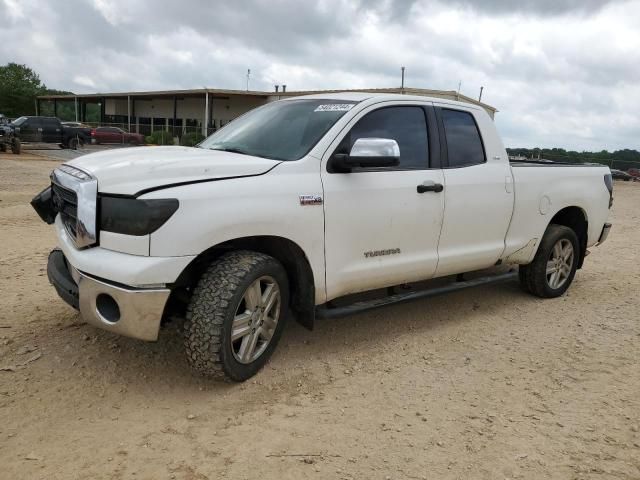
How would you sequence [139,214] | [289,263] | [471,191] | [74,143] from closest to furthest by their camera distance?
[139,214] < [289,263] < [471,191] < [74,143]

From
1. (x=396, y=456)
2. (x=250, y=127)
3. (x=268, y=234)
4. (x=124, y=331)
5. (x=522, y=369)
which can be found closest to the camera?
(x=396, y=456)

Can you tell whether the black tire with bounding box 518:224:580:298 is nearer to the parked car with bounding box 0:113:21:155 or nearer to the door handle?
the door handle

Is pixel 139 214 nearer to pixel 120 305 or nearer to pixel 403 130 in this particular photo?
pixel 120 305

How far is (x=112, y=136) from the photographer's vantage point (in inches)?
1359

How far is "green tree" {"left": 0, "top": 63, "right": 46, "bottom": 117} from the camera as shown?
214ft

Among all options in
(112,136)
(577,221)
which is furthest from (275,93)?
(577,221)

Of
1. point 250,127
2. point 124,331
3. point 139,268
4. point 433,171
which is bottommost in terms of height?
point 124,331

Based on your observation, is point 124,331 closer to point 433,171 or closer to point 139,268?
point 139,268

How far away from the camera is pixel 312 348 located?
420 centimetres

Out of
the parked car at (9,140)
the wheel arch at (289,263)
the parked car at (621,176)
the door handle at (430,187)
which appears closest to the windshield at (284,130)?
the wheel arch at (289,263)

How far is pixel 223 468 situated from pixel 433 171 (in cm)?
272

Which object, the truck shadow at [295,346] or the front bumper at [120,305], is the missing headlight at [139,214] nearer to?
the front bumper at [120,305]

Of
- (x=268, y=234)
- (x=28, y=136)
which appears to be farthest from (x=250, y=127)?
(x=28, y=136)

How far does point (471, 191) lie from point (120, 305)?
2.92 metres
